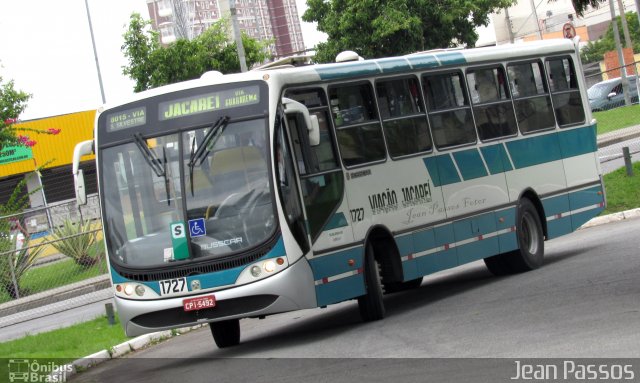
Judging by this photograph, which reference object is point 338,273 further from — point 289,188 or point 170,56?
point 170,56

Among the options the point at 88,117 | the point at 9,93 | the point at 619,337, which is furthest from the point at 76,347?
the point at 88,117

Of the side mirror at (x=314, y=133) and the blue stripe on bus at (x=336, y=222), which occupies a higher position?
the side mirror at (x=314, y=133)

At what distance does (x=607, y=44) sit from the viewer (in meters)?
92.8

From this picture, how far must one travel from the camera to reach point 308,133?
1285 cm

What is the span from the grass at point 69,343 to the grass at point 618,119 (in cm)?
2883

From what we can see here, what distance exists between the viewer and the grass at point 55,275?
2761 cm

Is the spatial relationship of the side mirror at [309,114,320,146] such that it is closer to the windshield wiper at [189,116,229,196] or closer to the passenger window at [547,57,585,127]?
the windshield wiper at [189,116,229,196]

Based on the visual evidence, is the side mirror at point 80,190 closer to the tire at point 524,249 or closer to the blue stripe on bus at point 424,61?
the blue stripe on bus at point 424,61

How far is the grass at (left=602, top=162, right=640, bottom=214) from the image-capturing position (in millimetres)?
22594

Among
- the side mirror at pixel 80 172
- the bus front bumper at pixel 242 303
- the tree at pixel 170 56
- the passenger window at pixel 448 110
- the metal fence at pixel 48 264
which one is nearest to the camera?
the bus front bumper at pixel 242 303

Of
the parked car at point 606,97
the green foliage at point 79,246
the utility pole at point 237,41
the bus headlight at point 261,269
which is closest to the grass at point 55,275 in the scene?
the green foliage at point 79,246

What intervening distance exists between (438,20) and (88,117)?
18581 millimetres

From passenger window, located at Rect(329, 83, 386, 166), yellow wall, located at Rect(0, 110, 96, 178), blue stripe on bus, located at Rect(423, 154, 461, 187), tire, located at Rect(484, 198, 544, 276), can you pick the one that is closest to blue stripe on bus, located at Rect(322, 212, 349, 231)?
passenger window, located at Rect(329, 83, 386, 166)

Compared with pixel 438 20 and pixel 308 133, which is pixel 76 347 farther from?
pixel 438 20
